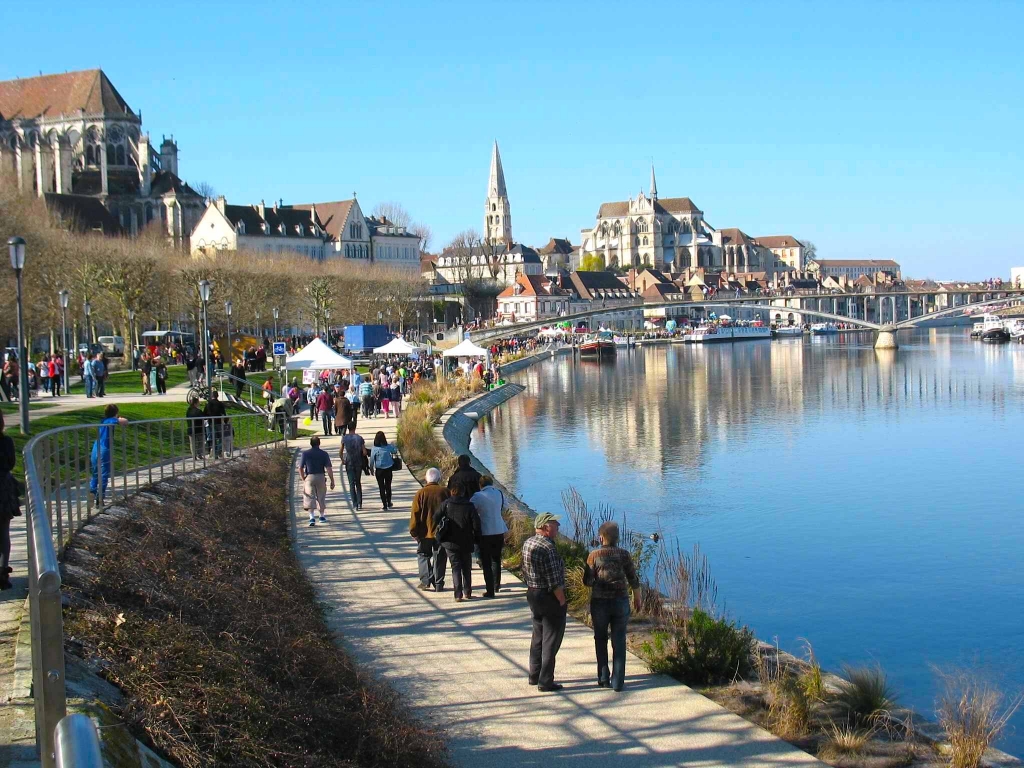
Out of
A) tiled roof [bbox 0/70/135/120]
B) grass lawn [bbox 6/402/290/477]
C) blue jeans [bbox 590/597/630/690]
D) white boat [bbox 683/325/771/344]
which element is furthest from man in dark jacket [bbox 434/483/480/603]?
white boat [bbox 683/325/771/344]

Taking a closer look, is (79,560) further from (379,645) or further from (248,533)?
(248,533)

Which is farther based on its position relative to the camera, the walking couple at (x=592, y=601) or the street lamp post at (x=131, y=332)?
the street lamp post at (x=131, y=332)

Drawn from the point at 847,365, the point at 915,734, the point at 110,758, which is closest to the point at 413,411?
the point at 915,734

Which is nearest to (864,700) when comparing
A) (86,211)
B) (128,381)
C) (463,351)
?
(128,381)

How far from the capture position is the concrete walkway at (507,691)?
7574 mm

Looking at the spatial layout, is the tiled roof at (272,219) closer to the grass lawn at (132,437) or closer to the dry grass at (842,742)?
the grass lawn at (132,437)

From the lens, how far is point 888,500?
25828 millimetres

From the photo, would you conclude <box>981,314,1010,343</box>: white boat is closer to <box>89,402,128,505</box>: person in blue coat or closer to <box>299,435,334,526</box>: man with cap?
<box>299,435,334,526</box>: man with cap

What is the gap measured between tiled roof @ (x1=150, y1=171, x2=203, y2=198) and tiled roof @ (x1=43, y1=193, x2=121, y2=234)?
6.97m

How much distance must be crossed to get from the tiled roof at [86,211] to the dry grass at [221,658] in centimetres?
7964

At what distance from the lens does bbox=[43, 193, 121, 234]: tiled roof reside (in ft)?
280

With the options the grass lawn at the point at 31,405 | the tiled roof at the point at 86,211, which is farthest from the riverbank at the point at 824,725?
the tiled roof at the point at 86,211

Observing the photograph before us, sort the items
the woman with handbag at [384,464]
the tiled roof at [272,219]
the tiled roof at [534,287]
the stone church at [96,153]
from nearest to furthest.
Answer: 1. the woman with handbag at [384,464]
2. the stone church at [96,153]
3. the tiled roof at [272,219]
4. the tiled roof at [534,287]

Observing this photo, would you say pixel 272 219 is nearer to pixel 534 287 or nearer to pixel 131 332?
pixel 534 287
